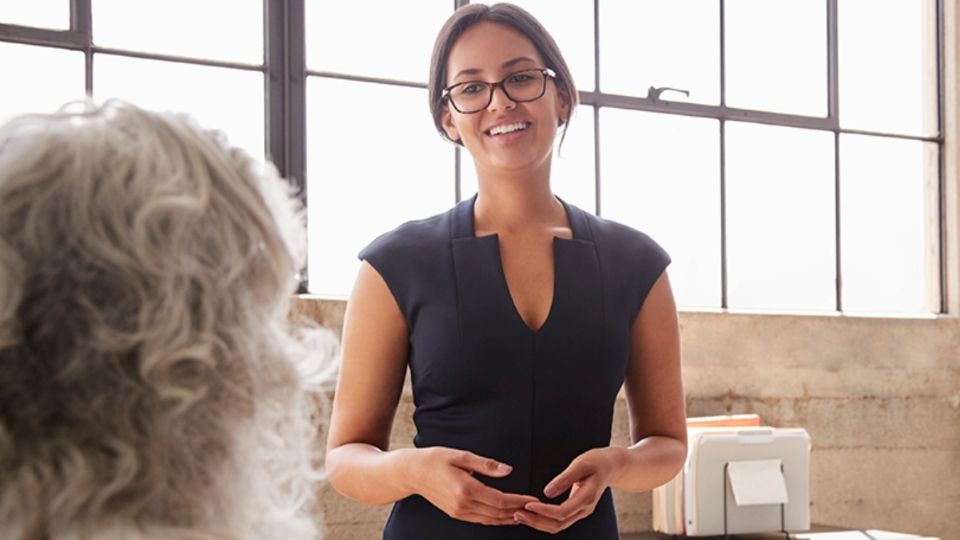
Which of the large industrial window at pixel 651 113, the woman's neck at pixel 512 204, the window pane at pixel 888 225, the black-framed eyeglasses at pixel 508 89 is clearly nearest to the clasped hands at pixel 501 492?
the woman's neck at pixel 512 204

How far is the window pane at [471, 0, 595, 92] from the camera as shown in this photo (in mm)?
4027

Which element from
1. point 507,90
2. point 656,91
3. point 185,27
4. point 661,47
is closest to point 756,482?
point 656,91

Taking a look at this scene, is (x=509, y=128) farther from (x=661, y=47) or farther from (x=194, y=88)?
(x=661, y=47)

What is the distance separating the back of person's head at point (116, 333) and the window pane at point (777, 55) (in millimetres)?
3966

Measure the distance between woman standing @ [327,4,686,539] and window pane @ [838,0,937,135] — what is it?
3344mm

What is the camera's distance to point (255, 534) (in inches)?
26.5

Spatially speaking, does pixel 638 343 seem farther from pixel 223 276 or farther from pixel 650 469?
pixel 223 276

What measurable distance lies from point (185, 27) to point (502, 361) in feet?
7.34

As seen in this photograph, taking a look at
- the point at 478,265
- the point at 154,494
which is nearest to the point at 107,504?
the point at 154,494

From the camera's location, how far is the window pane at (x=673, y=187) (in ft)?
13.6

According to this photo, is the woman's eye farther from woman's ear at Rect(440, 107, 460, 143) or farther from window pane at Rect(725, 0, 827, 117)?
window pane at Rect(725, 0, 827, 117)

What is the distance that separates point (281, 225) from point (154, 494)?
0.56ft

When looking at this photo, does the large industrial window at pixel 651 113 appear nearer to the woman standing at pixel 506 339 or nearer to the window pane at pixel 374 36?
the window pane at pixel 374 36

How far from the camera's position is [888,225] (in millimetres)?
A: 4797
